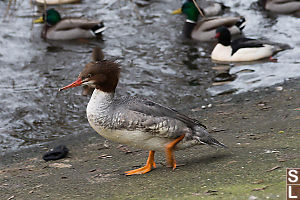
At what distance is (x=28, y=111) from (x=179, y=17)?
24.4 ft

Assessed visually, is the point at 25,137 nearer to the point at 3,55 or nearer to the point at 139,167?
the point at 139,167

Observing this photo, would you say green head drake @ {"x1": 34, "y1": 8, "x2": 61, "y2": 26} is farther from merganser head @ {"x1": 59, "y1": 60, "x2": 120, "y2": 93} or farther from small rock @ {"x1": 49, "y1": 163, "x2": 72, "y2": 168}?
merganser head @ {"x1": 59, "y1": 60, "x2": 120, "y2": 93}

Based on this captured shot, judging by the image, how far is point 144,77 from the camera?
9.80 metres

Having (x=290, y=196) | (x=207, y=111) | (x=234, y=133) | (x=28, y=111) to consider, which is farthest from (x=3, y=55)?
(x=290, y=196)

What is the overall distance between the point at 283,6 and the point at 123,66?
6313mm

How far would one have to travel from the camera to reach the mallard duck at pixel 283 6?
14.2 metres

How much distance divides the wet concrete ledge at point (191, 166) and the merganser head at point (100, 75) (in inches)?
37.6

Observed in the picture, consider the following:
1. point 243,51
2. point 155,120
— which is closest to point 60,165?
point 155,120

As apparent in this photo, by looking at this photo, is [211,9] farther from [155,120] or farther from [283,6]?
[155,120]

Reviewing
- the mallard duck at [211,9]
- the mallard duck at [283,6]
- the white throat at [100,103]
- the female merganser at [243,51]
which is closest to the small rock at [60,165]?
the white throat at [100,103]

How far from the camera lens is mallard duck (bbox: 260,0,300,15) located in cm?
1416

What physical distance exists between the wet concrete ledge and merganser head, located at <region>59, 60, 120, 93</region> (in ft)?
3.13

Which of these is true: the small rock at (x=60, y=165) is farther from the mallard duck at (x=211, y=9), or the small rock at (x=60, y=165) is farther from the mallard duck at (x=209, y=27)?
the mallard duck at (x=211, y=9)

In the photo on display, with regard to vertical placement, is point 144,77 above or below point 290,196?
below
